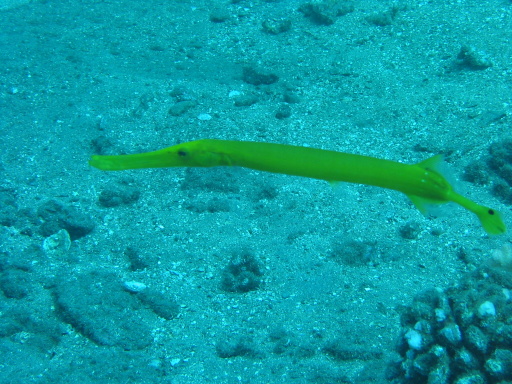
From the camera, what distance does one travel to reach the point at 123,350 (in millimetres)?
4098

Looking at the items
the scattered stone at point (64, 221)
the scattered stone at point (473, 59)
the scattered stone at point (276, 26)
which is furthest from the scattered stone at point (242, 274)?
the scattered stone at point (276, 26)

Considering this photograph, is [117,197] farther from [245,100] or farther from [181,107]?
[245,100]

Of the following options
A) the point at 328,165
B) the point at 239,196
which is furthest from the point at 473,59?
the point at 328,165

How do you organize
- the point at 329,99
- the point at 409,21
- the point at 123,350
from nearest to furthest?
the point at 123,350 → the point at 329,99 → the point at 409,21

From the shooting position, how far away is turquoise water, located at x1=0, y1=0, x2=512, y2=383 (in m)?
4.07

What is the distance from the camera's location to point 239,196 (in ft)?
19.4

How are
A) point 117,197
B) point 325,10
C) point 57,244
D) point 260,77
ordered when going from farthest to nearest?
1. point 325,10
2. point 260,77
3. point 117,197
4. point 57,244

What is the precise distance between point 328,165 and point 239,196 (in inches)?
129

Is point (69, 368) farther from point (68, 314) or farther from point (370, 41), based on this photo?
point (370, 41)

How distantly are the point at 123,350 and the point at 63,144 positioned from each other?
14.2 ft

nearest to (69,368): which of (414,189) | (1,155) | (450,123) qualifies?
(414,189)

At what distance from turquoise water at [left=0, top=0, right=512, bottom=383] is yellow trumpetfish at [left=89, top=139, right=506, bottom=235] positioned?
223 mm

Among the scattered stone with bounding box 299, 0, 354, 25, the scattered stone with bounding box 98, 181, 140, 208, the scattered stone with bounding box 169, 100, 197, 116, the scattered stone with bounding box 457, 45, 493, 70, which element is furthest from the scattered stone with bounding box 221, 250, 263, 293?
the scattered stone with bounding box 299, 0, 354, 25

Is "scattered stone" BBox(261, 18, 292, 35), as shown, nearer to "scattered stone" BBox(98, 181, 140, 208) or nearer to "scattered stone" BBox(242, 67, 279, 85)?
"scattered stone" BBox(242, 67, 279, 85)
